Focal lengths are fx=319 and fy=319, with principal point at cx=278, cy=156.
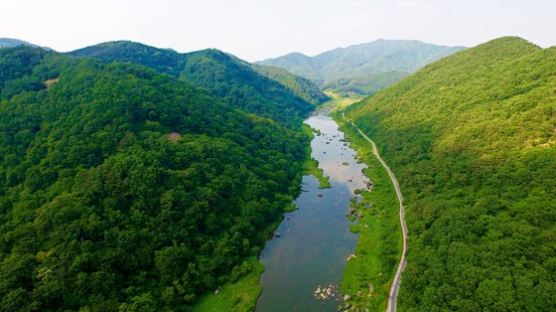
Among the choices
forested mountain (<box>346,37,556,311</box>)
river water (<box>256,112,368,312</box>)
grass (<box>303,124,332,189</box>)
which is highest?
forested mountain (<box>346,37,556,311</box>)

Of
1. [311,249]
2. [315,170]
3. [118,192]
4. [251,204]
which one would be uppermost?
[118,192]

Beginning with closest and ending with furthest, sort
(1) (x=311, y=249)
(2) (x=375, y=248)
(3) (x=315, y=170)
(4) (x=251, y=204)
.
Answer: (2) (x=375, y=248)
(1) (x=311, y=249)
(4) (x=251, y=204)
(3) (x=315, y=170)

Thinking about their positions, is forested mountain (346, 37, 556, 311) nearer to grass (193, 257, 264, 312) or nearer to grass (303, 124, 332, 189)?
A: grass (303, 124, 332, 189)

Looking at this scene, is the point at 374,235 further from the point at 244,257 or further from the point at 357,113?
the point at 357,113

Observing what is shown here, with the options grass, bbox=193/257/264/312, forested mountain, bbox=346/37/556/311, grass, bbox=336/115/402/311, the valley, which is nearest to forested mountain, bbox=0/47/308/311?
the valley

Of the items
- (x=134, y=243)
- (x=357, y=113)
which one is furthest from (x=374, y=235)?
(x=357, y=113)

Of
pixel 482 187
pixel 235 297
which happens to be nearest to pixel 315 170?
pixel 482 187

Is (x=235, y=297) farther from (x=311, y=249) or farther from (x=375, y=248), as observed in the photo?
(x=375, y=248)
